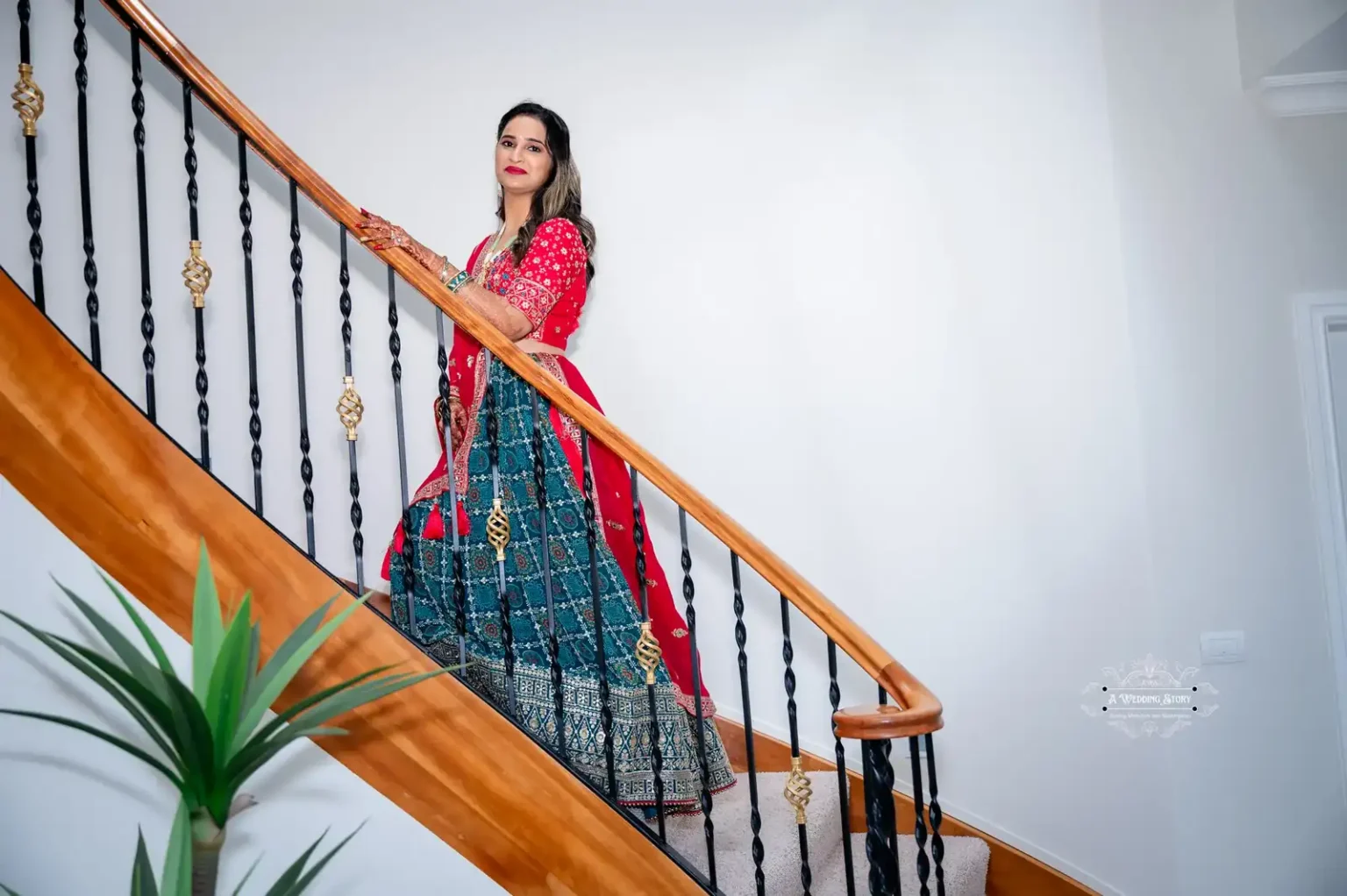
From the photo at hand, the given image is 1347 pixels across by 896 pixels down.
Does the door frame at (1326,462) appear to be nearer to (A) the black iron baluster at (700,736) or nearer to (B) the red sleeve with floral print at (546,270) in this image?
(A) the black iron baluster at (700,736)

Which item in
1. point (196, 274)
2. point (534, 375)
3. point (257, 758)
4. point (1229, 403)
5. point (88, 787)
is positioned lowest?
point (88, 787)

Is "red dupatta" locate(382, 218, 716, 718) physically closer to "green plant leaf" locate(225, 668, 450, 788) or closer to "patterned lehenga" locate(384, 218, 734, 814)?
"patterned lehenga" locate(384, 218, 734, 814)

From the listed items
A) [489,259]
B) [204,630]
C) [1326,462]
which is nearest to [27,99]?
[489,259]

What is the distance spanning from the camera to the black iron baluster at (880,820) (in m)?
2.02

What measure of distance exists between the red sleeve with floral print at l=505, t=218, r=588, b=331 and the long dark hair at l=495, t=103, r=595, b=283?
0.14 m

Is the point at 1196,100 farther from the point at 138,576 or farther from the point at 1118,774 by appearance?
the point at 138,576

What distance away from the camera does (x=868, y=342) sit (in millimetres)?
3320

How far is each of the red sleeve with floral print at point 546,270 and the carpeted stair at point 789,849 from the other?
128cm

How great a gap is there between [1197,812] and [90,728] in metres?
2.91

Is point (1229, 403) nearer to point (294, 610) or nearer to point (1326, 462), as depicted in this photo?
point (1326, 462)

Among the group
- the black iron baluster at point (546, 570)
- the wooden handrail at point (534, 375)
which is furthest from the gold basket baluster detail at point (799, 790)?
the black iron baluster at point (546, 570)

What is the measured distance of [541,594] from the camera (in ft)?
7.98

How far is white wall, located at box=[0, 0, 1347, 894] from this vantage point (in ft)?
10.3

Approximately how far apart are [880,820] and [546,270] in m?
1.48
